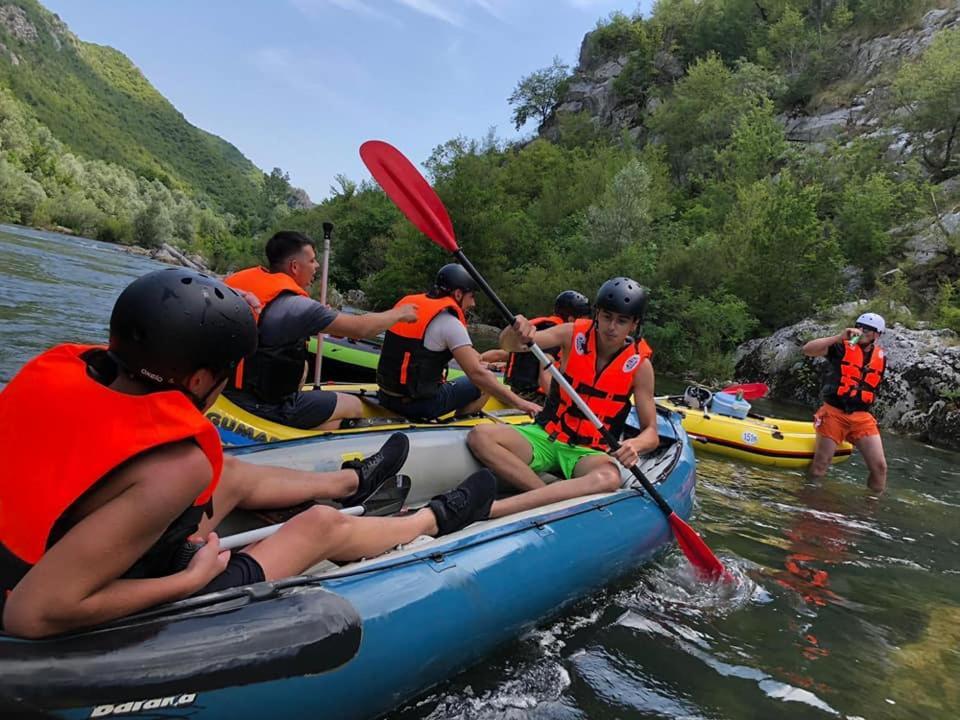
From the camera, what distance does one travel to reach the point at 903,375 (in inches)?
474

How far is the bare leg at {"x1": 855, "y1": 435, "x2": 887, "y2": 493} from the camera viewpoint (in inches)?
257

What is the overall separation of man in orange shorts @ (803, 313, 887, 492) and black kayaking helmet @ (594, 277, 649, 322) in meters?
3.64

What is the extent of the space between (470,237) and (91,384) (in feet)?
90.6

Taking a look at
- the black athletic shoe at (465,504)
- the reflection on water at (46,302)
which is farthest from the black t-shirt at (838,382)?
the reflection on water at (46,302)

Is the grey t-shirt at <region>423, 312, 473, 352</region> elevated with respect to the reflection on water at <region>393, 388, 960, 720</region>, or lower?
elevated

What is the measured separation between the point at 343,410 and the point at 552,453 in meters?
1.44

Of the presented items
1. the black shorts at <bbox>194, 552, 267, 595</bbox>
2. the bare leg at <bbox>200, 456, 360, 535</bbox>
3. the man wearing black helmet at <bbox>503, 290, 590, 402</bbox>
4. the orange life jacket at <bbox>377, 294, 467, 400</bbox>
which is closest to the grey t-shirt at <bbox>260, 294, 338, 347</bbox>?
the orange life jacket at <bbox>377, 294, 467, 400</bbox>

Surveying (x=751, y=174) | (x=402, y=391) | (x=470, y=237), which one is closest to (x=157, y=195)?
(x=470, y=237)

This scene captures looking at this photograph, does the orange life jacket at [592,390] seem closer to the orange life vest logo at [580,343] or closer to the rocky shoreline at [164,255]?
the orange life vest logo at [580,343]

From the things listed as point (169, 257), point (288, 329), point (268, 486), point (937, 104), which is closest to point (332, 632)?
point (268, 486)

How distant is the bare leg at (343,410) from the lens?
4262 millimetres

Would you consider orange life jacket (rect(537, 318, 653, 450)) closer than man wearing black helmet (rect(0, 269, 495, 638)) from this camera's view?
No

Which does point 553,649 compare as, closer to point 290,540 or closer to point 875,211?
point 290,540

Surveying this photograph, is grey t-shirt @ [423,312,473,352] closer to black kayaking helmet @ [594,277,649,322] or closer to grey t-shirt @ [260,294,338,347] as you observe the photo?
grey t-shirt @ [260,294,338,347]
